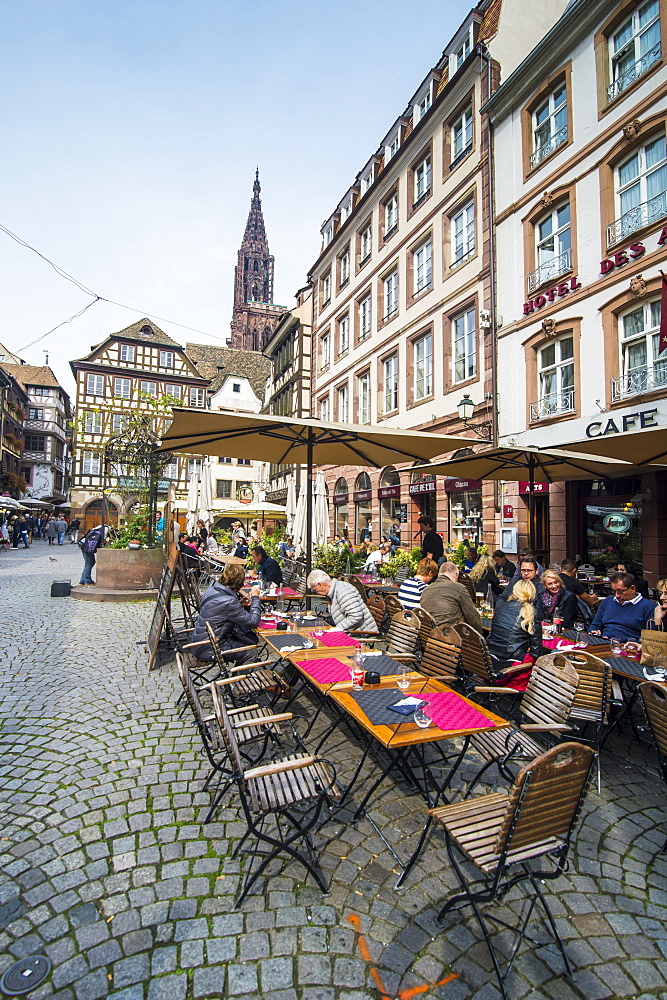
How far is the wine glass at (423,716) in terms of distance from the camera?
319cm

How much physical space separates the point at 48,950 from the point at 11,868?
2.57 feet

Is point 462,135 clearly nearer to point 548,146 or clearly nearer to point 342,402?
point 548,146

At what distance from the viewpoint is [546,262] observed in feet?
43.9

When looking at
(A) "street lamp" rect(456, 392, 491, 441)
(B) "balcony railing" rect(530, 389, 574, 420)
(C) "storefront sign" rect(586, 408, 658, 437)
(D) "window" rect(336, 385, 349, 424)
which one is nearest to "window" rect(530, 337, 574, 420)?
(B) "balcony railing" rect(530, 389, 574, 420)

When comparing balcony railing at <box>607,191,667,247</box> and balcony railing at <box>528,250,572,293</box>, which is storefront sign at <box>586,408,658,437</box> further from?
balcony railing at <box>528,250,572,293</box>

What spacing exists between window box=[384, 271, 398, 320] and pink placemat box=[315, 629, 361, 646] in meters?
17.3

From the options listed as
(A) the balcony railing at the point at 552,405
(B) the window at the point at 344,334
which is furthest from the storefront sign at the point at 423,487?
(B) the window at the point at 344,334

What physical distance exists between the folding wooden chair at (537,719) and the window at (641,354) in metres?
8.40

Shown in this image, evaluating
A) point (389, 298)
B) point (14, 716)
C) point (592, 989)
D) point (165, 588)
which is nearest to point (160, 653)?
point (165, 588)

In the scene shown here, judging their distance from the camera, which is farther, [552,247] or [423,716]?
[552,247]

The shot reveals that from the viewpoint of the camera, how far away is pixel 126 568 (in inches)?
516

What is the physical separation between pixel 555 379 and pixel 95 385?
38.6m

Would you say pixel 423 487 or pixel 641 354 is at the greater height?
pixel 641 354

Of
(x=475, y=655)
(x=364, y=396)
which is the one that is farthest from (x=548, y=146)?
(x=475, y=655)
